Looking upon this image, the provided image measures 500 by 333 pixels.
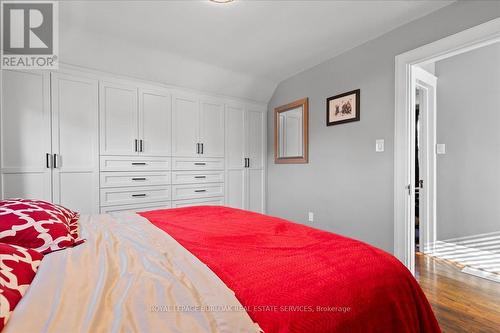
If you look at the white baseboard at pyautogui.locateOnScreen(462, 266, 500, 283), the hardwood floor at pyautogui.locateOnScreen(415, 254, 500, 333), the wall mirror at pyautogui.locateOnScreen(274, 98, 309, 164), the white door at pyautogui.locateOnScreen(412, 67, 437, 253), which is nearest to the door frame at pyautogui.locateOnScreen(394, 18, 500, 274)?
the hardwood floor at pyautogui.locateOnScreen(415, 254, 500, 333)

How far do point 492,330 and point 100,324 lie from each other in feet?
7.52

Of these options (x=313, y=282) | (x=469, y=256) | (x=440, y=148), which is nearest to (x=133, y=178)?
(x=313, y=282)

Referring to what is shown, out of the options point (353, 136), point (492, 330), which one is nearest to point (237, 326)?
point (492, 330)

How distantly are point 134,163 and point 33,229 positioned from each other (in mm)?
2121

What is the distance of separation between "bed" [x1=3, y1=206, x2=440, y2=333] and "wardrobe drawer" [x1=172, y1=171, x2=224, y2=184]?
2.16m

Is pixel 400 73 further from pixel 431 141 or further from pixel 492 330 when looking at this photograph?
pixel 492 330

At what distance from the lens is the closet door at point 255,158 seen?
4.19 metres

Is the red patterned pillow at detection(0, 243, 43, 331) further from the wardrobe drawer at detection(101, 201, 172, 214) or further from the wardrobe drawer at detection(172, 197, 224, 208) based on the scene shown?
the wardrobe drawer at detection(172, 197, 224, 208)

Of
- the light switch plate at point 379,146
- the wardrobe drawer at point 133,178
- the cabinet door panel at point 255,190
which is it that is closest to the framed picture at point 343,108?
the light switch plate at point 379,146

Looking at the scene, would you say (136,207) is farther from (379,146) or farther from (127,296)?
(379,146)

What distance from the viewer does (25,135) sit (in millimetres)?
2516

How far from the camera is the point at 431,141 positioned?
3189 mm

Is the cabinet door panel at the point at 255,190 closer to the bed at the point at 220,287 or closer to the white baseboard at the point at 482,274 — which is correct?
the white baseboard at the point at 482,274

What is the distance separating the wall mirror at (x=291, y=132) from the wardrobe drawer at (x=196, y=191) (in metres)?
1.06
